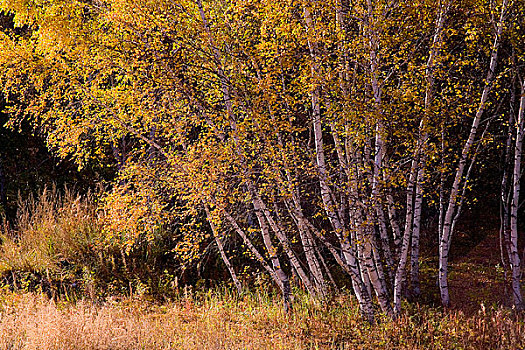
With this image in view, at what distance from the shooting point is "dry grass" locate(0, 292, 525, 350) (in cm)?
532

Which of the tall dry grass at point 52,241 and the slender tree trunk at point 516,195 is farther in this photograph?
the tall dry grass at point 52,241

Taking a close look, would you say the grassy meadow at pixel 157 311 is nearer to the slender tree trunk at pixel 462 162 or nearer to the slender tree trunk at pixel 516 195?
the slender tree trunk at pixel 516 195

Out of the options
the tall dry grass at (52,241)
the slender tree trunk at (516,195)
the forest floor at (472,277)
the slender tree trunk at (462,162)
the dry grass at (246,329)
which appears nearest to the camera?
the dry grass at (246,329)

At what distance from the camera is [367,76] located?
5.49m

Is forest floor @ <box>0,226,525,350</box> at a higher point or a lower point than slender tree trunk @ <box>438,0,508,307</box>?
lower

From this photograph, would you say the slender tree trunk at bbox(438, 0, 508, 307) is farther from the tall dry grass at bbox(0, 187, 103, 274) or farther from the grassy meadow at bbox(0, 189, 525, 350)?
the tall dry grass at bbox(0, 187, 103, 274)

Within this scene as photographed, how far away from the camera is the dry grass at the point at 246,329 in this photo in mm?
5316

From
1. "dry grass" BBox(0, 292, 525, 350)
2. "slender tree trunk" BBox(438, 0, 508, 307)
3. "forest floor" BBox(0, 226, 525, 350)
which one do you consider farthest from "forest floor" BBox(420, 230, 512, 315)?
"dry grass" BBox(0, 292, 525, 350)

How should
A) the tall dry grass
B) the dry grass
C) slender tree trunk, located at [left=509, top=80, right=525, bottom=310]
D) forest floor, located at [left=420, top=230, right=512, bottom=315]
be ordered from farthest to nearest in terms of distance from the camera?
1. the tall dry grass
2. forest floor, located at [left=420, top=230, right=512, bottom=315]
3. slender tree trunk, located at [left=509, top=80, right=525, bottom=310]
4. the dry grass

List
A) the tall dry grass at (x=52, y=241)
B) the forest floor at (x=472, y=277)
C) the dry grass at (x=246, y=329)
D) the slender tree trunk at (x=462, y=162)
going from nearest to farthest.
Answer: the dry grass at (x=246, y=329) → the slender tree trunk at (x=462, y=162) → the forest floor at (x=472, y=277) → the tall dry grass at (x=52, y=241)

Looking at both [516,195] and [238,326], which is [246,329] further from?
[516,195]

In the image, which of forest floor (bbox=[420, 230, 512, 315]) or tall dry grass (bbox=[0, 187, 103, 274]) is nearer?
forest floor (bbox=[420, 230, 512, 315])

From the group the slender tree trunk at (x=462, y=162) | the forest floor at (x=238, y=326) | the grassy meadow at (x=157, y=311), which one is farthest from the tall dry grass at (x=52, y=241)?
the slender tree trunk at (x=462, y=162)

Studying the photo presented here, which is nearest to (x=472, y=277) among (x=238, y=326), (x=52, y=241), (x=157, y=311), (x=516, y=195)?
(x=516, y=195)
